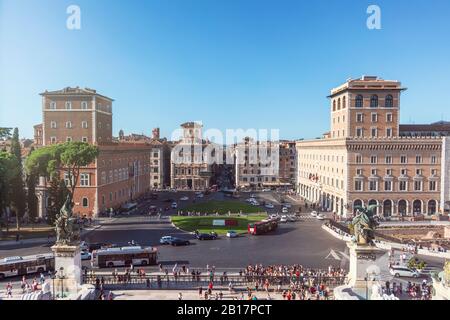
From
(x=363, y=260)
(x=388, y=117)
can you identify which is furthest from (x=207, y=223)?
(x=388, y=117)

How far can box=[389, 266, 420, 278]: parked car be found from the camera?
22.6 metres

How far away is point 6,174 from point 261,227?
19.5 metres

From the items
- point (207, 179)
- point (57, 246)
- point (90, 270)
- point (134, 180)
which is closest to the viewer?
point (57, 246)

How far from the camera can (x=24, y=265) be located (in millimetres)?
22672

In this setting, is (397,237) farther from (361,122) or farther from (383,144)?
(361,122)

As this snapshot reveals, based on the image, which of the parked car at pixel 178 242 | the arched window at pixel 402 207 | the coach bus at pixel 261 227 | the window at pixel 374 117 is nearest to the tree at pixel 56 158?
the parked car at pixel 178 242

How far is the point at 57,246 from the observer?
17.6 meters

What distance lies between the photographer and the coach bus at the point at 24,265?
72.7ft

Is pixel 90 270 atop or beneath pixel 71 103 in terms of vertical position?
beneath

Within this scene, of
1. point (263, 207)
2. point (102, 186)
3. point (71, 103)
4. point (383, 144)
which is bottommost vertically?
point (263, 207)

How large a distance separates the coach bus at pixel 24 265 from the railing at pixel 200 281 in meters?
3.96

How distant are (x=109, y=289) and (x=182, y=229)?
667 inches

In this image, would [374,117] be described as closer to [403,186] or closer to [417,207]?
[403,186]
